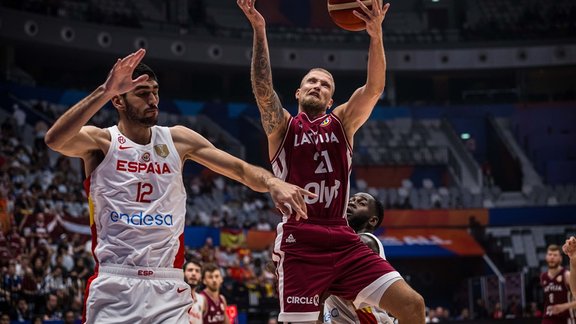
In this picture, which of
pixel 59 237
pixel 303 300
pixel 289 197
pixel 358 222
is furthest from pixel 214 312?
pixel 59 237

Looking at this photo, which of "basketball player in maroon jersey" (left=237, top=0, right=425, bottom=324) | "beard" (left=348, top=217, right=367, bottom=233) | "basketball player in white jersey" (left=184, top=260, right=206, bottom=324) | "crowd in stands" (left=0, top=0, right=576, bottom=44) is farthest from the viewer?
"crowd in stands" (left=0, top=0, right=576, bottom=44)

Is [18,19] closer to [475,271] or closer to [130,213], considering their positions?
[475,271]

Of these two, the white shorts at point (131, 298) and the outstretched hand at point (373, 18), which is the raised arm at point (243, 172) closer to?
the white shorts at point (131, 298)

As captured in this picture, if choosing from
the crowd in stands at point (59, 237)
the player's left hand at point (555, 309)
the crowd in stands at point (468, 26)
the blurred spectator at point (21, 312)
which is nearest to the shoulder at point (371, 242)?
the player's left hand at point (555, 309)

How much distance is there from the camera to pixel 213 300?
1072cm

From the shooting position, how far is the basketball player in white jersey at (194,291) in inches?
394

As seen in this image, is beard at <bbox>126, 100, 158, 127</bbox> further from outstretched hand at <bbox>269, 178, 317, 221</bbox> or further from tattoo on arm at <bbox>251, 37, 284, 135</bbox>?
tattoo on arm at <bbox>251, 37, 284, 135</bbox>

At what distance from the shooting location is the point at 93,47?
31.2 meters

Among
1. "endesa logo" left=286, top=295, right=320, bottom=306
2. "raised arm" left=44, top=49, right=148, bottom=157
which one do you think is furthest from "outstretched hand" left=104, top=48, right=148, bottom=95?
"endesa logo" left=286, top=295, right=320, bottom=306

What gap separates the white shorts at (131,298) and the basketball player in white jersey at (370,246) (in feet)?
7.43

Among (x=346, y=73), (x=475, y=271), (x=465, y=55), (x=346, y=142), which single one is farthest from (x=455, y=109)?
(x=346, y=142)

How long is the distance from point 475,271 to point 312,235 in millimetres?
25350

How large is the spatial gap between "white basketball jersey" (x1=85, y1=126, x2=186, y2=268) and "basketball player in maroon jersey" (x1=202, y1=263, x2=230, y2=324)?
5.69 metres

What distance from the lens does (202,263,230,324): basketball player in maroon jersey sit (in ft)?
34.7
